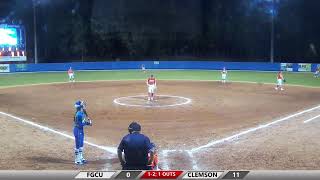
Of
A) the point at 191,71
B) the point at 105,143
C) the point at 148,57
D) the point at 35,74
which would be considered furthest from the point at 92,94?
the point at 148,57

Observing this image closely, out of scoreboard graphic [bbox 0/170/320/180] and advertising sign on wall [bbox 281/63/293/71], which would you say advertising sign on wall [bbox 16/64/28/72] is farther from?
scoreboard graphic [bbox 0/170/320/180]

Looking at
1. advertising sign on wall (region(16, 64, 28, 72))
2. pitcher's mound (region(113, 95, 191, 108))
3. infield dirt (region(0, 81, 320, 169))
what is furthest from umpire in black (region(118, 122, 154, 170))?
advertising sign on wall (region(16, 64, 28, 72))

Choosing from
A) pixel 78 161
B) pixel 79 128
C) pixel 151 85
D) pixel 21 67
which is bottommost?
pixel 78 161

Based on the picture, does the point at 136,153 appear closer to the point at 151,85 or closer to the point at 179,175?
the point at 179,175

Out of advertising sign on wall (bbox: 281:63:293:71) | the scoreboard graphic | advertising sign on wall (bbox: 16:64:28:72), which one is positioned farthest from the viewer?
advertising sign on wall (bbox: 16:64:28:72)

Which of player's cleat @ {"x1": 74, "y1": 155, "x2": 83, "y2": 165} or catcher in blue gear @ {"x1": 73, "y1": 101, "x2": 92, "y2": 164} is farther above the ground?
catcher in blue gear @ {"x1": 73, "y1": 101, "x2": 92, "y2": 164}

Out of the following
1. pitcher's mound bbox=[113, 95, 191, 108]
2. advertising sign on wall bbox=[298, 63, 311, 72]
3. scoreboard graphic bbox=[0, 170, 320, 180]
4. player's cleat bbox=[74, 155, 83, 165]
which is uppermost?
advertising sign on wall bbox=[298, 63, 311, 72]

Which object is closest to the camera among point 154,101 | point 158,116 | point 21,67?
point 158,116

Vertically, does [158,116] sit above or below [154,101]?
below

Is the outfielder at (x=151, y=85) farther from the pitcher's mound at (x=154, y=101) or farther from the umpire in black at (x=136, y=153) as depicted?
the umpire in black at (x=136, y=153)

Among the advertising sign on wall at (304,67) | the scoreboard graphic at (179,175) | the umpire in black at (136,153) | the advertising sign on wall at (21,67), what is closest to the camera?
the scoreboard graphic at (179,175)

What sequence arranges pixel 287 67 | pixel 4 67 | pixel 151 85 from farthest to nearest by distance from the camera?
pixel 287 67, pixel 4 67, pixel 151 85

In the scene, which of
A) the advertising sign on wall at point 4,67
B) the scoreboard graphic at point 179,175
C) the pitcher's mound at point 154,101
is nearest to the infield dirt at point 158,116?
the pitcher's mound at point 154,101

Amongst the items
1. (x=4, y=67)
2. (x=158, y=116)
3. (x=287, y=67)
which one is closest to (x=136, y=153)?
(x=158, y=116)
